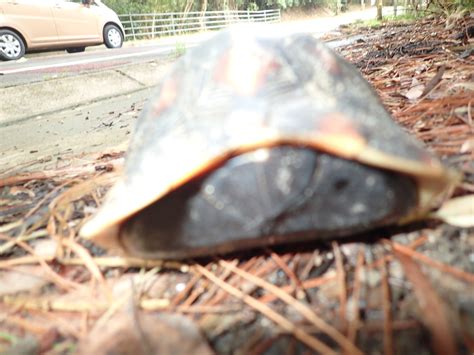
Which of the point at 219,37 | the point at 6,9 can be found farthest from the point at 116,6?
the point at 219,37

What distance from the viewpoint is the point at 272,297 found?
0.72 meters

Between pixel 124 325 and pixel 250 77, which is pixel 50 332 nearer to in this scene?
pixel 124 325

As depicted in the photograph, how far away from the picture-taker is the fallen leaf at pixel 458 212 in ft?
2.52

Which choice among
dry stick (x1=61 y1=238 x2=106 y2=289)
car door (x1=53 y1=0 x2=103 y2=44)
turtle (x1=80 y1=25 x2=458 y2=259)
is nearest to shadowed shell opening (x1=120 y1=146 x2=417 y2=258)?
turtle (x1=80 y1=25 x2=458 y2=259)

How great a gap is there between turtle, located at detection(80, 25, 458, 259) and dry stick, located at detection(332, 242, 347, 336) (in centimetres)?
4

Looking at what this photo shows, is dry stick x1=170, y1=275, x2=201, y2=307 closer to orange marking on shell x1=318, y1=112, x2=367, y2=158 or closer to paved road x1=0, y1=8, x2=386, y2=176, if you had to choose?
orange marking on shell x1=318, y1=112, x2=367, y2=158

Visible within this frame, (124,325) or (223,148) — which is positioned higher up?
(223,148)

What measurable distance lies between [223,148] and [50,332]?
0.52m

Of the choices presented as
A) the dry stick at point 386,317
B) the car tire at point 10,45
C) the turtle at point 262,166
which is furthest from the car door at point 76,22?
the dry stick at point 386,317

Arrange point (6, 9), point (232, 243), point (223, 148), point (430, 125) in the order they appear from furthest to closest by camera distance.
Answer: point (6, 9)
point (430, 125)
point (232, 243)
point (223, 148)

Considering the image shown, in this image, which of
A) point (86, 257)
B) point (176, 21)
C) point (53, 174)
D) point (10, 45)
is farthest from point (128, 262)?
point (176, 21)

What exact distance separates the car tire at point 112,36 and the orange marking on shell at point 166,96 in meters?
7.42

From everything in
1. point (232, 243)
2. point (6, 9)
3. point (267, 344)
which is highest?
point (6, 9)

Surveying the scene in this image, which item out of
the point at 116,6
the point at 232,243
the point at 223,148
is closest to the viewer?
the point at 223,148
